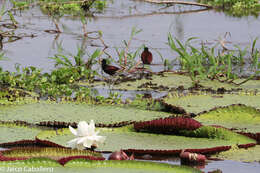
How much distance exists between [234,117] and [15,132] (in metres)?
1.34

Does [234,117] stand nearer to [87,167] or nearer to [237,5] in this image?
[87,167]

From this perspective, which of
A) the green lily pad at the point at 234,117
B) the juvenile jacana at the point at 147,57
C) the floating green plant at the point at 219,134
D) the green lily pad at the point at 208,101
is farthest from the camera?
the juvenile jacana at the point at 147,57

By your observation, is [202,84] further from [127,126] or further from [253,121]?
[127,126]

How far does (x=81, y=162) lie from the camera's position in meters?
2.60

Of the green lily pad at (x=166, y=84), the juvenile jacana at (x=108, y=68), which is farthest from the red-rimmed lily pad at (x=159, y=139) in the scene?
the juvenile jacana at (x=108, y=68)

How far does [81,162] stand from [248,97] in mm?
2106

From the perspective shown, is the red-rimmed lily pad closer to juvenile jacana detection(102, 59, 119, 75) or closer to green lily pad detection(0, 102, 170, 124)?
green lily pad detection(0, 102, 170, 124)

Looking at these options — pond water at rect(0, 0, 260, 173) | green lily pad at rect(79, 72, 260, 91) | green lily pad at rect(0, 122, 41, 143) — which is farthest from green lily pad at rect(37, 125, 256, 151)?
green lily pad at rect(79, 72, 260, 91)

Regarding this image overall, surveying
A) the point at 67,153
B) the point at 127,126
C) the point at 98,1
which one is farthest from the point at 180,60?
the point at 98,1

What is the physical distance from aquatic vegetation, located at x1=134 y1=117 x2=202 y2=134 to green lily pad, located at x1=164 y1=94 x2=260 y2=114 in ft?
2.35

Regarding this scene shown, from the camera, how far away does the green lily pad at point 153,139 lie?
10.3 ft

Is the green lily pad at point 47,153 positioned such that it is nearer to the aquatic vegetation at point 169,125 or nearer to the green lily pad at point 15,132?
the green lily pad at point 15,132

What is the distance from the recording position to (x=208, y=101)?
4301mm

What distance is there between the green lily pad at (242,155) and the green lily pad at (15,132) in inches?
42.0
